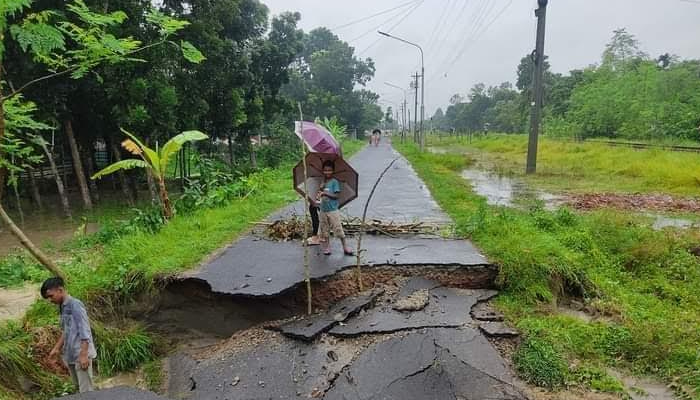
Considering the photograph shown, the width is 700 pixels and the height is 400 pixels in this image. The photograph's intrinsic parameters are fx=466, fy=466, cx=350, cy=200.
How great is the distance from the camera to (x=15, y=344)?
4.68 meters

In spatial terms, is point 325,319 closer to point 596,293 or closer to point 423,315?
point 423,315

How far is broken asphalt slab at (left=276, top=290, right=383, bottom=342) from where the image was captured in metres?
4.89

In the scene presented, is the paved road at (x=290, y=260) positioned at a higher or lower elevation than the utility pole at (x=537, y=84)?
lower

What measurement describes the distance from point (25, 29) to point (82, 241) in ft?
26.9

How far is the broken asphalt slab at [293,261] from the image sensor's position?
575 cm

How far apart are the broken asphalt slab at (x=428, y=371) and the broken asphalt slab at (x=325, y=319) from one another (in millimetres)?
641

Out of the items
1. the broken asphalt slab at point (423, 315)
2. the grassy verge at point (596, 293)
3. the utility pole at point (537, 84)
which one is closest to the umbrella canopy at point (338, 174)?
the broken asphalt slab at point (423, 315)

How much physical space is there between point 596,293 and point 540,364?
2.19m

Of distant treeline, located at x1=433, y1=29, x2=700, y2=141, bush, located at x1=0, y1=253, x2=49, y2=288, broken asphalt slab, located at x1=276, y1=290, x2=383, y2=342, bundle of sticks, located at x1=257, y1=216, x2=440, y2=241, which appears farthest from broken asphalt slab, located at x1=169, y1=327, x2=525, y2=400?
distant treeline, located at x1=433, y1=29, x2=700, y2=141

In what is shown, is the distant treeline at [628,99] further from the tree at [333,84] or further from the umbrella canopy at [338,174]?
the umbrella canopy at [338,174]

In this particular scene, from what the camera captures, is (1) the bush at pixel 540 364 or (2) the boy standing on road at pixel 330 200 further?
(2) the boy standing on road at pixel 330 200

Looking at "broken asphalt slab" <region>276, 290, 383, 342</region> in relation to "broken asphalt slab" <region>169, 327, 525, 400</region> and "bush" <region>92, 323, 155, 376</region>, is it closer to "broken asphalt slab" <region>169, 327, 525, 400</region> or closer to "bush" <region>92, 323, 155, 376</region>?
"broken asphalt slab" <region>169, 327, 525, 400</region>

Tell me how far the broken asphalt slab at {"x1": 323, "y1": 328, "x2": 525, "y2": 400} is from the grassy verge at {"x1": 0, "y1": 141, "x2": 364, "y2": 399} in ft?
7.57

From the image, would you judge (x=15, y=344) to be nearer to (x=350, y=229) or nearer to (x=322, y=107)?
(x=350, y=229)
